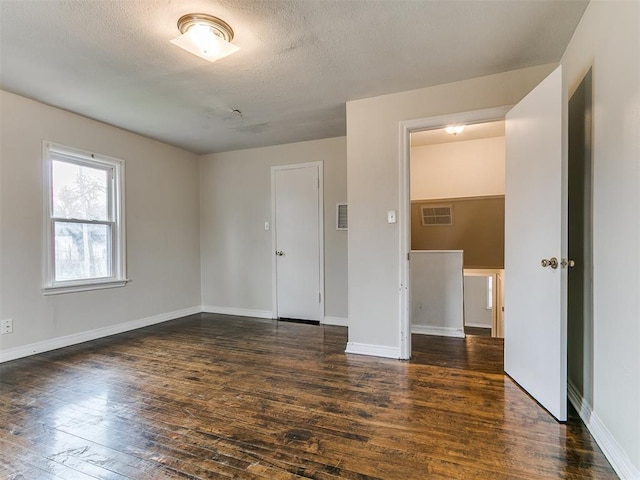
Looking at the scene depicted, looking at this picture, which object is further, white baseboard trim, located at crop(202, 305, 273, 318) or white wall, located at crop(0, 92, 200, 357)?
white baseboard trim, located at crop(202, 305, 273, 318)

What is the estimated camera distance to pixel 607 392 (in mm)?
1612

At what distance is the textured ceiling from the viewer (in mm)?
1860

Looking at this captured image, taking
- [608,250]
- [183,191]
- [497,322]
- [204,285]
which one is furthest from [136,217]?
[497,322]

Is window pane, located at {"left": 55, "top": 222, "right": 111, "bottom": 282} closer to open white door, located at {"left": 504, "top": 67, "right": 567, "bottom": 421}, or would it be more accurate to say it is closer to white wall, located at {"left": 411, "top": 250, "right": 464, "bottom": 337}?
white wall, located at {"left": 411, "top": 250, "right": 464, "bottom": 337}

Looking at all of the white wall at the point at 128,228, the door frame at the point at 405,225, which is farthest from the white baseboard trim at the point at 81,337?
the door frame at the point at 405,225

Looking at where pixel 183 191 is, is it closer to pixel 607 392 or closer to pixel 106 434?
pixel 106 434

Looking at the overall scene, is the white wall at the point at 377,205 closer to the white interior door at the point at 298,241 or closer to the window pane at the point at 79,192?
the white interior door at the point at 298,241

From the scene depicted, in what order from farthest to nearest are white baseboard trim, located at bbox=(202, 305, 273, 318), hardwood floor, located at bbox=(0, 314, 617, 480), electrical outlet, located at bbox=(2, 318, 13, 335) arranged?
white baseboard trim, located at bbox=(202, 305, 273, 318) → electrical outlet, located at bbox=(2, 318, 13, 335) → hardwood floor, located at bbox=(0, 314, 617, 480)

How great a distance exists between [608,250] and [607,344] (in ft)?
1.47

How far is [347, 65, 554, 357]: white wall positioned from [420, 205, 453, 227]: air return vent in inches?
94.1

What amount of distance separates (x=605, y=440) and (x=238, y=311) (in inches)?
161

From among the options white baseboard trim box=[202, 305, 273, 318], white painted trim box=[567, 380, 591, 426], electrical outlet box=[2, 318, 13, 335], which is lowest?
white baseboard trim box=[202, 305, 273, 318]

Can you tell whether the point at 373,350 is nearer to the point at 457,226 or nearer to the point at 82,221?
the point at 457,226

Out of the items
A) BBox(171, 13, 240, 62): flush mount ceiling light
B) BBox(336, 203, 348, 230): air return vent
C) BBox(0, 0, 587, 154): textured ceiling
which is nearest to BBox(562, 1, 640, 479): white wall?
BBox(0, 0, 587, 154): textured ceiling
